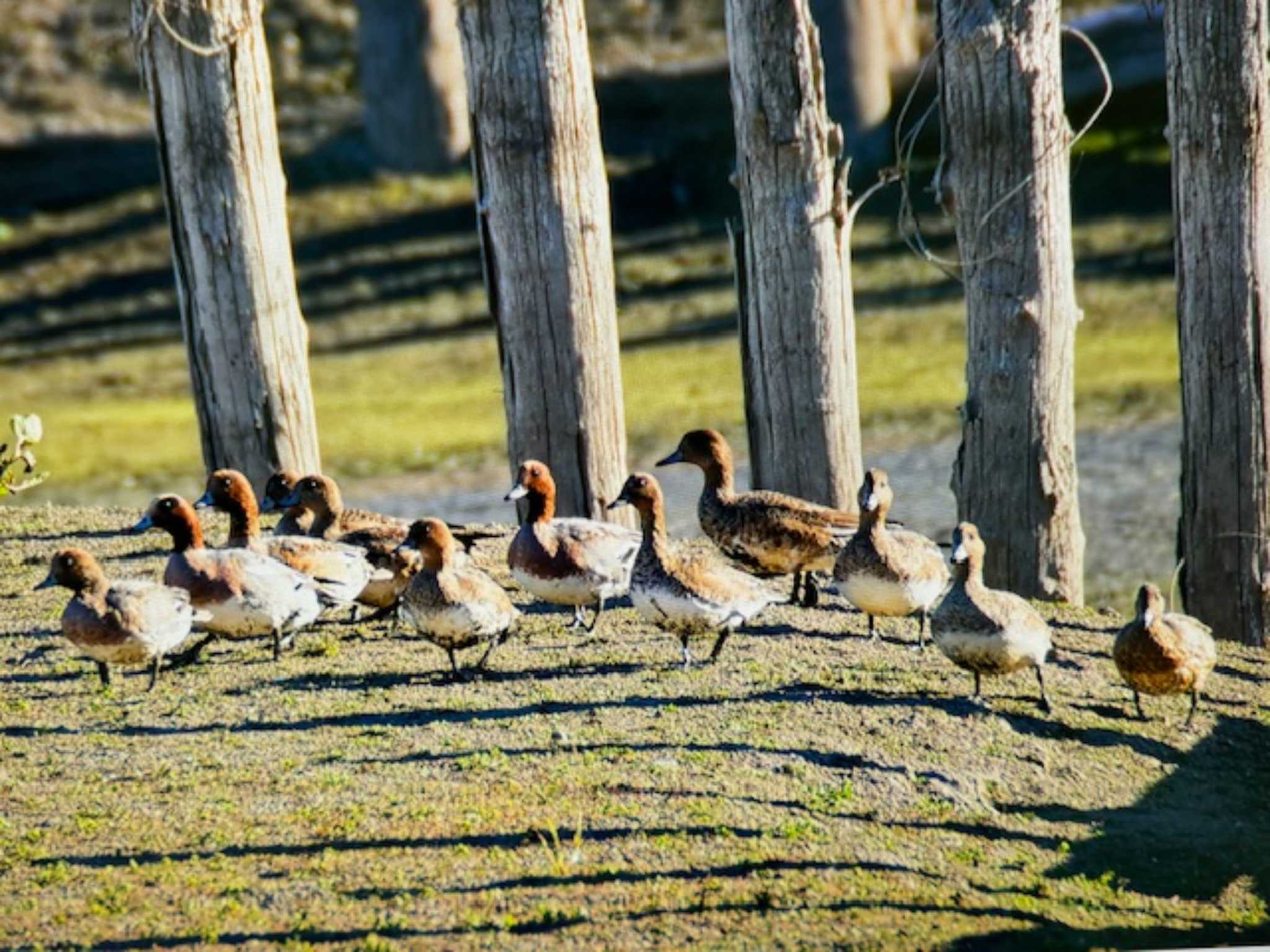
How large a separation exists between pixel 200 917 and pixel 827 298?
5.17 meters

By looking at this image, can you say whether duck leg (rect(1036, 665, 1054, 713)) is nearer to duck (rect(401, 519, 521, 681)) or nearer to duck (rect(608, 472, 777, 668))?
duck (rect(608, 472, 777, 668))

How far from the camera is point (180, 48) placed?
1098 cm

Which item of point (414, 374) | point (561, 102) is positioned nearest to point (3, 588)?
point (561, 102)

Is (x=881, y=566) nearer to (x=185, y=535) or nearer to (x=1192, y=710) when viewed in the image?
(x=1192, y=710)

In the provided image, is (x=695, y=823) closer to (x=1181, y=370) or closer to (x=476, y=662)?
(x=476, y=662)

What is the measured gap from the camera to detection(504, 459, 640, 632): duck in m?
9.34

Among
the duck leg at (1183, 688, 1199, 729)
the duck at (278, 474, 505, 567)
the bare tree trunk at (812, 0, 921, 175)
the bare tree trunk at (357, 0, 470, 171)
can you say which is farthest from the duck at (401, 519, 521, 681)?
the bare tree trunk at (357, 0, 470, 171)

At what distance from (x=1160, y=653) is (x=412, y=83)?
18009 millimetres

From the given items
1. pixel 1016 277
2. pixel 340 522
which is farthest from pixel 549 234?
pixel 1016 277

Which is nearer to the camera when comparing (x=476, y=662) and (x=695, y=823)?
(x=695, y=823)

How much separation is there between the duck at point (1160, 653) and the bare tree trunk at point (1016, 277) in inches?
56.8

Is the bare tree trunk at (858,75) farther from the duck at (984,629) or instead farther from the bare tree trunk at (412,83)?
the duck at (984,629)

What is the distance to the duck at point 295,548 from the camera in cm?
934

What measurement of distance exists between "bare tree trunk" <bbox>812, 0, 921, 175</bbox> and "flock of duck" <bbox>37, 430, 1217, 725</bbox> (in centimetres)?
1451
